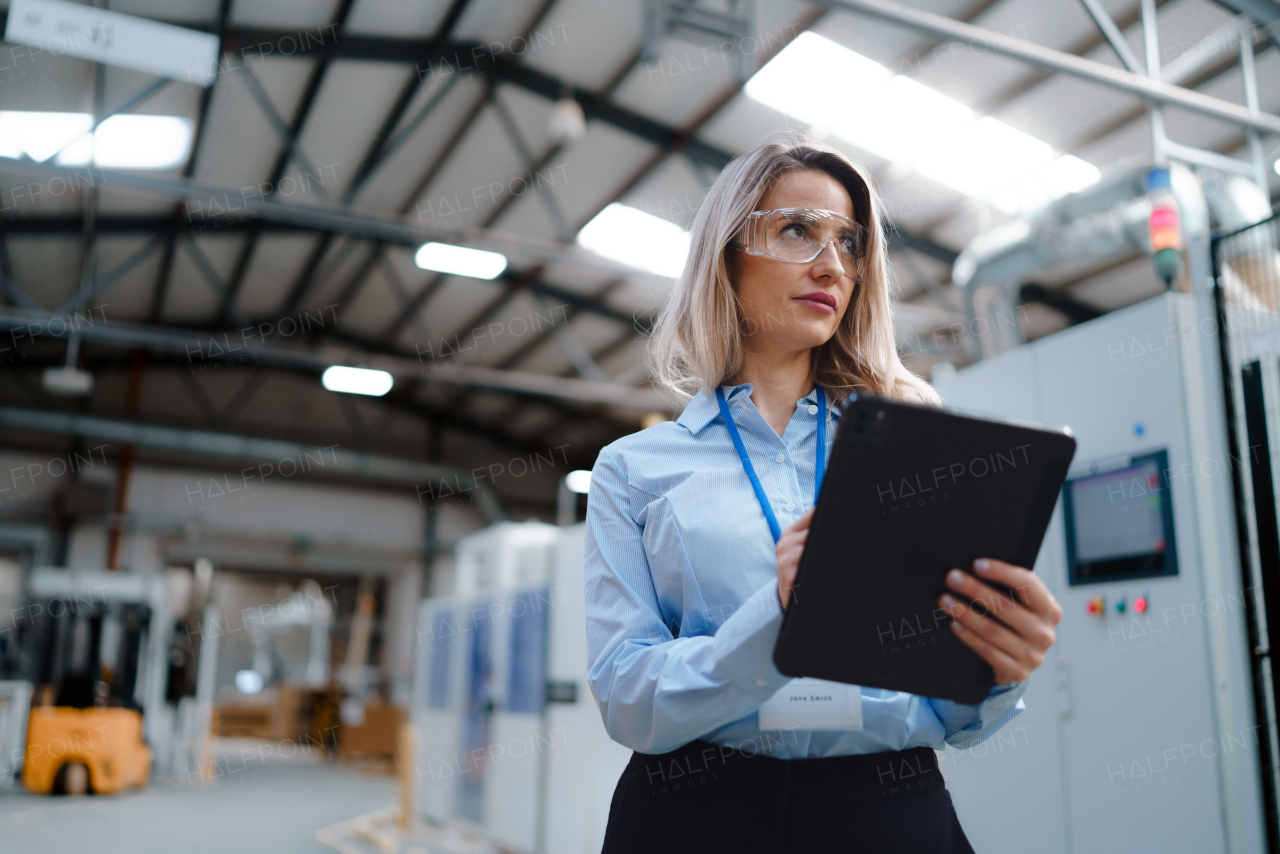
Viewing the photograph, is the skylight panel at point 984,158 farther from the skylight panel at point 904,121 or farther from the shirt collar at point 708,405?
the shirt collar at point 708,405

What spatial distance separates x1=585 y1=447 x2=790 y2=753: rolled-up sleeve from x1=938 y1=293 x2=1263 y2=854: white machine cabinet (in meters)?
2.31

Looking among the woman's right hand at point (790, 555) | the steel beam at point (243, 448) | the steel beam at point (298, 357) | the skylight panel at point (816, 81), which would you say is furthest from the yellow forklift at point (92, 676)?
the woman's right hand at point (790, 555)

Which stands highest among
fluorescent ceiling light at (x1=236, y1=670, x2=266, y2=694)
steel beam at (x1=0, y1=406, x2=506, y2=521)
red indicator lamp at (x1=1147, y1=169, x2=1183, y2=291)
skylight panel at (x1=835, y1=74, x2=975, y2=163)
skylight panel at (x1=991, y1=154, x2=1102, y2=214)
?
skylight panel at (x1=835, y1=74, x2=975, y2=163)

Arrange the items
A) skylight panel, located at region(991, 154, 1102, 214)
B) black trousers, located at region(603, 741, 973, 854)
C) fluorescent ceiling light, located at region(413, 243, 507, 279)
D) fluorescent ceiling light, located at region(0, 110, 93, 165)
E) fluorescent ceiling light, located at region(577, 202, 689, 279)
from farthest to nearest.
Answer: fluorescent ceiling light, located at region(577, 202, 689, 279)
fluorescent ceiling light, located at region(413, 243, 507, 279)
skylight panel, located at region(991, 154, 1102, 214)
fluorescent ceiling light, located at region(0, 110, 93, 165)
black trousers, located at region(603, 741, 973, 854)

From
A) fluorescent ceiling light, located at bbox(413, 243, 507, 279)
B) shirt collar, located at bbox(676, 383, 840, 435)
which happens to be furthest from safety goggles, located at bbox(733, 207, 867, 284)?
fluorescent ceiling light, located at bbox(413, 243, 507, 279)

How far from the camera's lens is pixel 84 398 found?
14109 mm

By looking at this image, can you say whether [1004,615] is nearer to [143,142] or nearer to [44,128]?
[44,128]

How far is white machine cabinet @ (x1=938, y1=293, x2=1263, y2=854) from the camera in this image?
2.64m

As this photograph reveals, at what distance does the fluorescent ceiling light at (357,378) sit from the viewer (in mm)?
11067

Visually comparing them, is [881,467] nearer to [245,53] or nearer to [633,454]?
[633,454]

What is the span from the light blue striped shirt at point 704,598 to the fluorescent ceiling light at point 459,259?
691 cm

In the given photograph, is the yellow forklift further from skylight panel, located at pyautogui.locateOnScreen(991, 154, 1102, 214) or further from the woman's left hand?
the woman's left hand

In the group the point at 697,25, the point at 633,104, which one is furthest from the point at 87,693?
the point at 697,25

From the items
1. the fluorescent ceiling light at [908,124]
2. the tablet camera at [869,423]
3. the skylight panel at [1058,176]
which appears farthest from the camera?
the skylight panel at [1058,176]
